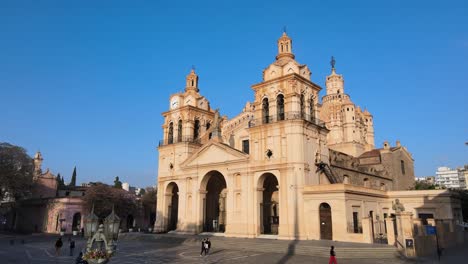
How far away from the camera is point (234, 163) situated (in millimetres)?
34906

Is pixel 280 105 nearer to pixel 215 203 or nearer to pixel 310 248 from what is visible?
pixel 310 248

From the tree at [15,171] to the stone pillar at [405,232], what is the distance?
45.5 m

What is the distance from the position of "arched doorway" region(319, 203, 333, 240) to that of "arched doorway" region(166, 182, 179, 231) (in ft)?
64.0

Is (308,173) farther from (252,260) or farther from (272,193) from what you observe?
(252,260)

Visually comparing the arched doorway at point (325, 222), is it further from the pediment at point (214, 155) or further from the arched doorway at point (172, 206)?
the arched doorway at point (172, 206)

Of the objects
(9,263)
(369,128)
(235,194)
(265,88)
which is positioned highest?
(369,128)

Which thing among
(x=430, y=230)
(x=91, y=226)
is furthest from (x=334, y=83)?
(x=91, y=226)

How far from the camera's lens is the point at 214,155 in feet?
122

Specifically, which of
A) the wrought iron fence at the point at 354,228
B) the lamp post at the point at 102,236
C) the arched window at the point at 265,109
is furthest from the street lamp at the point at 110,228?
the arched window at the point at 265,109

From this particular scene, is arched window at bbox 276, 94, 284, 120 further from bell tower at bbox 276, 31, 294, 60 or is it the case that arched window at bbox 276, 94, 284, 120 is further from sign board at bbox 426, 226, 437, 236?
sign board at bbox 426, 226, 437, 236

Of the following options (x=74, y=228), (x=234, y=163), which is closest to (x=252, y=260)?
(x=234, y=163)

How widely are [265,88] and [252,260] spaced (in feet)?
59.9

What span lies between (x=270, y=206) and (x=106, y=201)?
24162 mm

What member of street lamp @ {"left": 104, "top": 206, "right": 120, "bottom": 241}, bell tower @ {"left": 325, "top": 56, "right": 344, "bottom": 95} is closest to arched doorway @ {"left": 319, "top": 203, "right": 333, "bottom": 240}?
street lamp @ {"left": 104, "top": 206, "right": 120, "bottom": 241}
